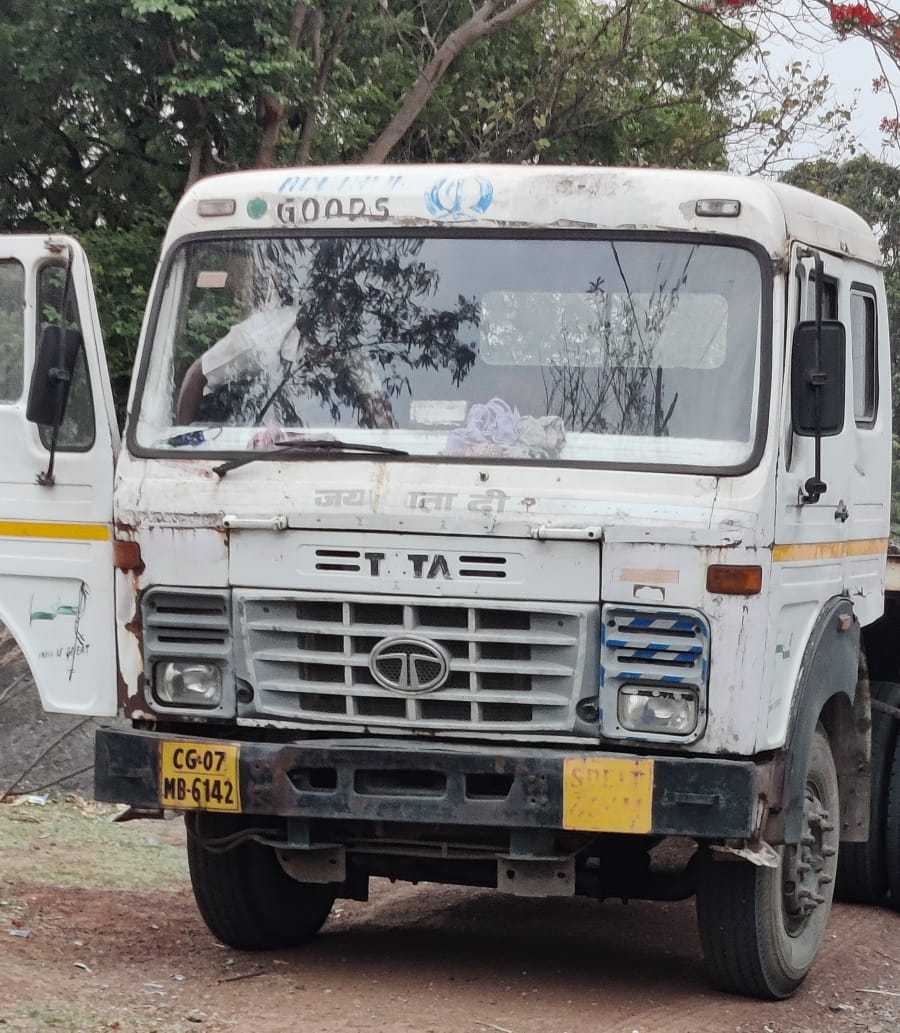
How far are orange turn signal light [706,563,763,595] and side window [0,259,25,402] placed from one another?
2.34 meters

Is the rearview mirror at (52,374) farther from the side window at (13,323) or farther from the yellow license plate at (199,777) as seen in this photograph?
Answer: the yellow license plate at (199,777)

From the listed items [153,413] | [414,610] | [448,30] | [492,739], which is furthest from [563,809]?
[448,30]

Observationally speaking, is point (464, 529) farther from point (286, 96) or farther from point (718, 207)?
point (286, 96)

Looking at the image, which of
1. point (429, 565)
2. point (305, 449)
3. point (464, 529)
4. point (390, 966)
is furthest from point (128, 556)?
point (390, 966)

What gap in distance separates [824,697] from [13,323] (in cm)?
291

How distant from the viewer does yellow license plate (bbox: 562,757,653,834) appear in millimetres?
5160

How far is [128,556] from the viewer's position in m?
5.57

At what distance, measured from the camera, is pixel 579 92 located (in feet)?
55.6

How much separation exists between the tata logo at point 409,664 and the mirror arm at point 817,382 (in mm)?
1254

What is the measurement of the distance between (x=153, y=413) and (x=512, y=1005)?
2.23 metres

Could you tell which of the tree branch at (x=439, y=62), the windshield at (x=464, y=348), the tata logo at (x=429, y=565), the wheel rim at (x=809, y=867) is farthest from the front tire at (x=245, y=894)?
the tree branch at (x=439, y=62)

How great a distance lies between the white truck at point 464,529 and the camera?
5215 millimetres

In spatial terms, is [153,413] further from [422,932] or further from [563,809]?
[422,932]

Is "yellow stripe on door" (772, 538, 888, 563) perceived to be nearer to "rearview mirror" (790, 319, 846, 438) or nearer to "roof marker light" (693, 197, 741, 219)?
"rearview mirror" (790, 319, 846, 438)
